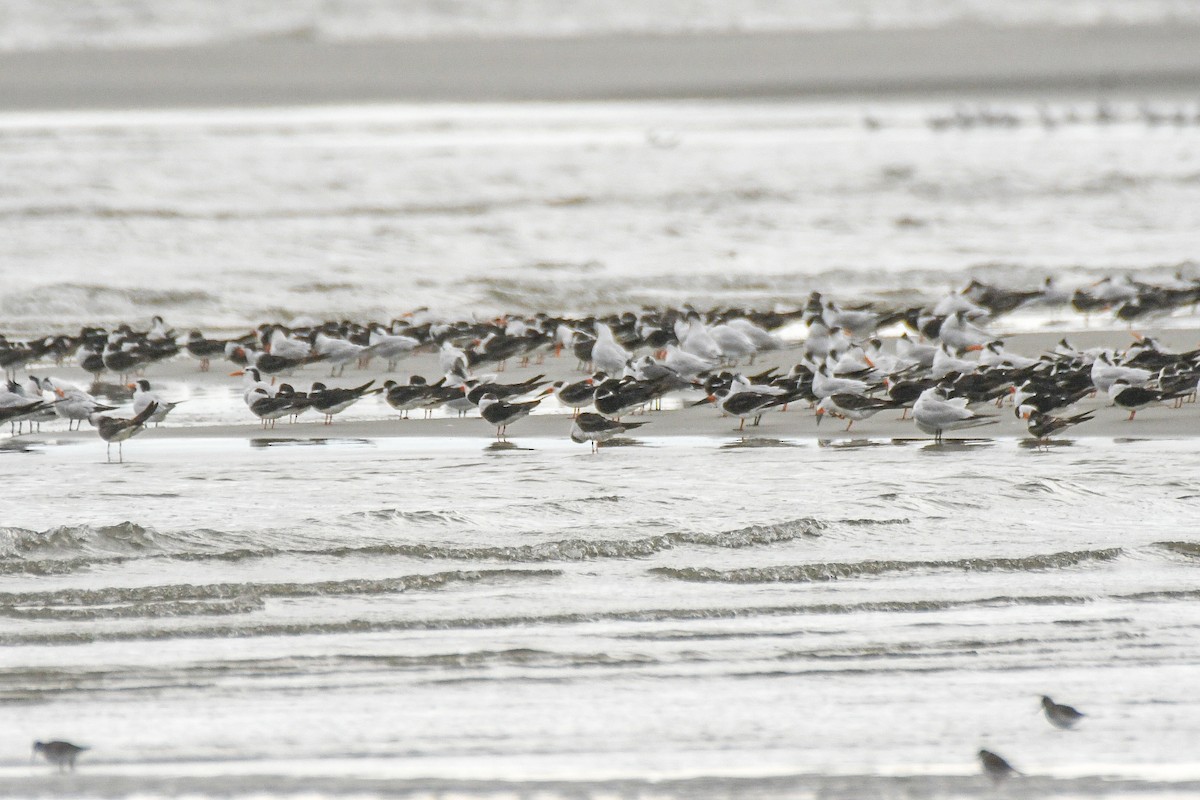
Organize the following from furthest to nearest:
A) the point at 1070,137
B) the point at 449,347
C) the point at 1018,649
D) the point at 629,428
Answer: the point at 1070,137, the point at 449,347, the point at 629,428, the point at 1018,649

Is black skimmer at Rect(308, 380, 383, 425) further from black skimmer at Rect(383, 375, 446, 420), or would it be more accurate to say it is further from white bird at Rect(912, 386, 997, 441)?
white bird at Rect(912, 386, 997, 441)

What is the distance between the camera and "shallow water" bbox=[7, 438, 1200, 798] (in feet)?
17.0

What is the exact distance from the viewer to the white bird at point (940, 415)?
10.3 metres

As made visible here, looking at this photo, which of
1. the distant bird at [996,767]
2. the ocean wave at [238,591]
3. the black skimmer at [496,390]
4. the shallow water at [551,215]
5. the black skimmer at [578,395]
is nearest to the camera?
the distant bird at [996,767]

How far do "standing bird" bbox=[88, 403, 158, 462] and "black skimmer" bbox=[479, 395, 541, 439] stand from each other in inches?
86.5

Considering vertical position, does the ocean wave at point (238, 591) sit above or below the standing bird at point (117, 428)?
below

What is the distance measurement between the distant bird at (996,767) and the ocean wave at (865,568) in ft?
6.86

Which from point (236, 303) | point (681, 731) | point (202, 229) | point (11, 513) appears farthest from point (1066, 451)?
point (202, 229)

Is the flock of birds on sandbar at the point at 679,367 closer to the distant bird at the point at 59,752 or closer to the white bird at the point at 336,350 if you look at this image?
the white bird at the point at 336,350

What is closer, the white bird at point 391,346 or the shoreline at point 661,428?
the shoreline at point 661,428

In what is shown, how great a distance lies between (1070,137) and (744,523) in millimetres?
32225

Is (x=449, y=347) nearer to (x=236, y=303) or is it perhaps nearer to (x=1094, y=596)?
(x=236, y=303)

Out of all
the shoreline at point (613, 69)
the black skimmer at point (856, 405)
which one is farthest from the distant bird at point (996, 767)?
the shoreline at point (613, 69)

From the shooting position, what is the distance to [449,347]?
13.9m
